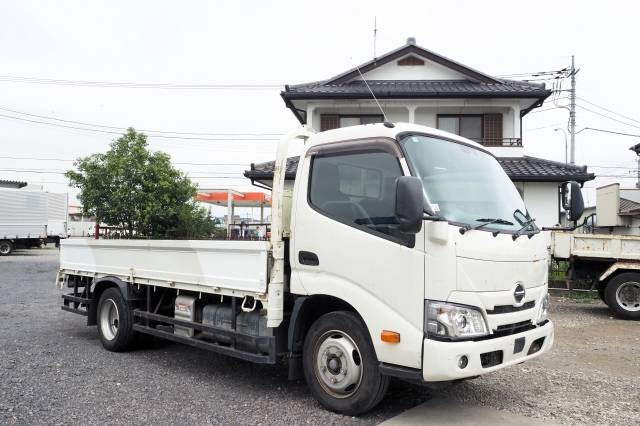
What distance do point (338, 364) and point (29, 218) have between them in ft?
92.0

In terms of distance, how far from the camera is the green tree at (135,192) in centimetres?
1111

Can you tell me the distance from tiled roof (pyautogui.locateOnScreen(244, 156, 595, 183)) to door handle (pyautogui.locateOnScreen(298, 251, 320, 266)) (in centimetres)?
951

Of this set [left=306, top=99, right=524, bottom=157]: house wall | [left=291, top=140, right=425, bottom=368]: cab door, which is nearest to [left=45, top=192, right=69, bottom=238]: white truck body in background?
[left=306, top=99, right=524, bottom=157]: house wall

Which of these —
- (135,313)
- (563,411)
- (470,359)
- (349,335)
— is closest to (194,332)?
(135,313)

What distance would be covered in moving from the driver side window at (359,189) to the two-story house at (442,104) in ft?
38.1

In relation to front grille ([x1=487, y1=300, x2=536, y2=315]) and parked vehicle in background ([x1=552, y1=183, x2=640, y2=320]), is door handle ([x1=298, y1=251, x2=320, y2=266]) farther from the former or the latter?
parked vehicle in background ([x1=552, y1=183, x2=640, y2=320])

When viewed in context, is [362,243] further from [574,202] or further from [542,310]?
[574,202]

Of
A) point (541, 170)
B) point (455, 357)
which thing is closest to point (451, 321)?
point (455, 357)

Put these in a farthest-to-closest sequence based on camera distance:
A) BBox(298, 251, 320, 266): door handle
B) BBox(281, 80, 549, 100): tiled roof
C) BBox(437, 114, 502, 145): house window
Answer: BBox(437, 114, 502, 145): house window < BBox(281, 80, 549, 100): tiled roof < BBox(298, 251, 320, 266): door handle

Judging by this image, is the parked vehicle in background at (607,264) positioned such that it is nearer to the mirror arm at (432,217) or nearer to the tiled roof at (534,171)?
the tiled roof at (534,171)

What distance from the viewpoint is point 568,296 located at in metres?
12.0

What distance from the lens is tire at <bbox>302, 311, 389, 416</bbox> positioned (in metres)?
4.08

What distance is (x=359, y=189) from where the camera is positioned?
14.3 feet

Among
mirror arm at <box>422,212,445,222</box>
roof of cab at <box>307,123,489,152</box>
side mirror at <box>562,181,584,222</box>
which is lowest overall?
mirror arm at <box>422,212,445,222</box>
